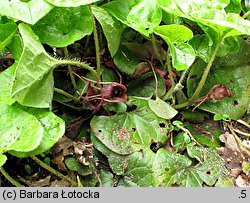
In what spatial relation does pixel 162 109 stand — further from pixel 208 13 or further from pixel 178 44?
pixel 208 13

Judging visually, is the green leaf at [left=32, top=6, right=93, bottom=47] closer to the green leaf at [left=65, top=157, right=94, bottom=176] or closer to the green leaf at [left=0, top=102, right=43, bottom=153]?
the green leaf at [left=0, top=102, right=43, bottom=153]

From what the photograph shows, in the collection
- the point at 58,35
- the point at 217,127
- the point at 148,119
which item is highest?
the point at 58,35

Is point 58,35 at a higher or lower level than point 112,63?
higher

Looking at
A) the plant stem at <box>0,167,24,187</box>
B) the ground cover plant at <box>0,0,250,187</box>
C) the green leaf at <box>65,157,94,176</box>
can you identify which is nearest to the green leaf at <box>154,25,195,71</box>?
the ground cover plant at <box>0,0,250,187</box>

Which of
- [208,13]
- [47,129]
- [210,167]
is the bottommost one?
[210,167]

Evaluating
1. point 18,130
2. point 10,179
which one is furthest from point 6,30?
point 10,179

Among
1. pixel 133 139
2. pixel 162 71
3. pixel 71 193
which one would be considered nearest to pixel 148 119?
pixel 133 139

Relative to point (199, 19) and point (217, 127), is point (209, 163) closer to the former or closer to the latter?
point (217, 127)
